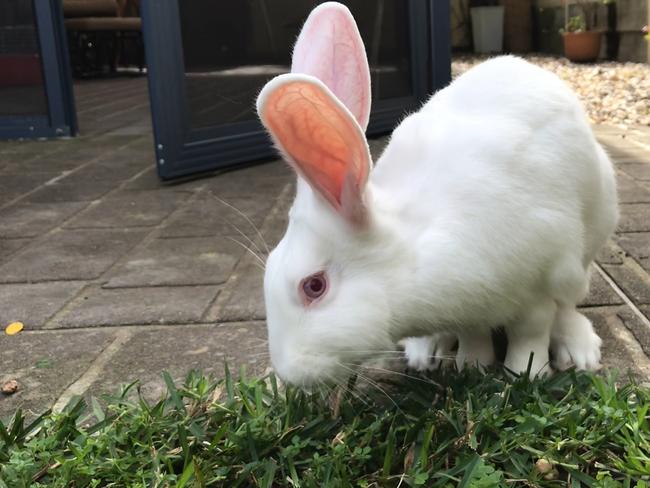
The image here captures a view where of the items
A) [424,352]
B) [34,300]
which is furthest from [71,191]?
[424,352]

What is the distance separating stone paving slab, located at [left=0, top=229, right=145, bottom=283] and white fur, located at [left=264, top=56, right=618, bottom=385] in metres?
1.55

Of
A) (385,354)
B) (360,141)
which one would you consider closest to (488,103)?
(360,141)

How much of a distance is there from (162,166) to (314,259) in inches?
116

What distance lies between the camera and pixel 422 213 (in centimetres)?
167

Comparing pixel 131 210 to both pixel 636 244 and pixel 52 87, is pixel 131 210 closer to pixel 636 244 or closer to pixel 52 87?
pixel 636 244

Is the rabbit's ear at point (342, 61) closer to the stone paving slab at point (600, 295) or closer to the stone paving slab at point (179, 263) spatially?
the stone paving slab at point (600, 295)

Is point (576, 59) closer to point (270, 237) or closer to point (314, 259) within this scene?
point (270, 237)

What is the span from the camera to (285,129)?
1.45 meters

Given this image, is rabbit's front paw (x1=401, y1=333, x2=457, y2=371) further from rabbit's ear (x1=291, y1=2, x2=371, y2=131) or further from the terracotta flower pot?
the terracotta flower pot

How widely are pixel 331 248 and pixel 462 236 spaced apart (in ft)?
0.92

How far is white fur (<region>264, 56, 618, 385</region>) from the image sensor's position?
1.57 metres

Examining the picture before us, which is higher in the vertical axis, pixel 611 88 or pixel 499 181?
pixel 499 181

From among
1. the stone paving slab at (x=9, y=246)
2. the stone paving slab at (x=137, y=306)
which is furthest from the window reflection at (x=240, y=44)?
the stone paving slab at (x=137, y=306)

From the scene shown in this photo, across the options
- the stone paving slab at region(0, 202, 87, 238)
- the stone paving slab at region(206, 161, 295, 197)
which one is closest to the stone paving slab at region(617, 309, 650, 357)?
the stone paving slab at region(206, 161, 295, 197)
